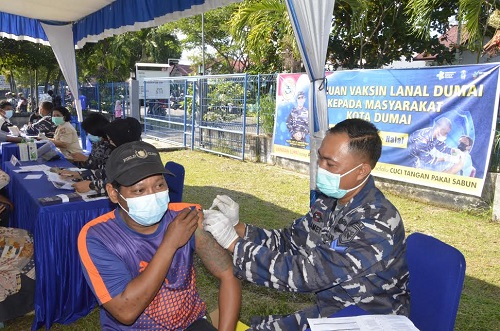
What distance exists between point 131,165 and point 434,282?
1.26 metres

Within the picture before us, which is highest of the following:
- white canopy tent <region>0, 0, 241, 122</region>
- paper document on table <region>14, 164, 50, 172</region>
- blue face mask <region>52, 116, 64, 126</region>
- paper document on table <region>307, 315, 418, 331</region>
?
white canopy tent <region>0, 0, 241, 122</region>

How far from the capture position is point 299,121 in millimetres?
7234

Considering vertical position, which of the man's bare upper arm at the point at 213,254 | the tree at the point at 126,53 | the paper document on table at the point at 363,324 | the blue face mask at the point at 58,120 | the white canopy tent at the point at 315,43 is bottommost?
the paper document on table at the point at 363,324

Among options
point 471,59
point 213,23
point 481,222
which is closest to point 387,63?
point 471,59

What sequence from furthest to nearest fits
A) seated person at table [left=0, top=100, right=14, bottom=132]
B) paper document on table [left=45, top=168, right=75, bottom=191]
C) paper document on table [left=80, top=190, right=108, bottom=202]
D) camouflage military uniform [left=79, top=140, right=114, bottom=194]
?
seated person at table [left=0, top=100, right=14, bottom=132], camouflage military uniform [left=79, top=140, right=114, bottom=194], paper document on table [left=45, top=168, right=75, bottom=191], paper document on table [left=80, top=190, right=108, bottom=202]

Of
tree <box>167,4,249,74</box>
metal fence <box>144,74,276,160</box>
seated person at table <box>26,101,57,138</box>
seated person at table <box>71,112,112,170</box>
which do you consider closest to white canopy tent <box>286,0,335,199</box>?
seated person at table <box>71,112,112,170</box>

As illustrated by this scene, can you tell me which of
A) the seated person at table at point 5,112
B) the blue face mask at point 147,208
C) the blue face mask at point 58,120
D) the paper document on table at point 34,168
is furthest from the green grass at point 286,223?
the seated person at table at point 5,112

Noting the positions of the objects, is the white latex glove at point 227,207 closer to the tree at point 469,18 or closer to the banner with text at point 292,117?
the tree at point 469,18

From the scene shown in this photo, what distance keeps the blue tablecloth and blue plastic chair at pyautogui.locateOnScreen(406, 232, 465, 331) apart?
6.79ft

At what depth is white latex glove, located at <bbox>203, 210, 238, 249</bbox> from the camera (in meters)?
1.47

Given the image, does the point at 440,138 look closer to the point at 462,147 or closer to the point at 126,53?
the point at 462,147

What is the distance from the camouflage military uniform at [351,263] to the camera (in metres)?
1.36

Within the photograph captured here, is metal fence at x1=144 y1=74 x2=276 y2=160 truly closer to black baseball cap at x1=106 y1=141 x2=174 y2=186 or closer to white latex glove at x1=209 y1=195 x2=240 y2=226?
white latex glove at x1=209 y1=195 x2=240 y2=226

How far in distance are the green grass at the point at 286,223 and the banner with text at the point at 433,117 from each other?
495mm
